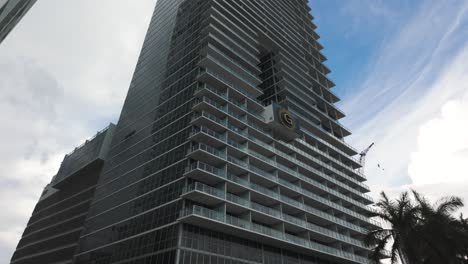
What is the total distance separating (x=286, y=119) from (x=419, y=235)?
40.4m

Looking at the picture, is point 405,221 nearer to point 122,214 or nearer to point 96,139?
point 122,214

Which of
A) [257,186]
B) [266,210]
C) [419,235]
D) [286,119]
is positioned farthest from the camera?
[286,119]

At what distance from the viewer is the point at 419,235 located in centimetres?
2816

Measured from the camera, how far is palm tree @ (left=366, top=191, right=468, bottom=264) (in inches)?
1104

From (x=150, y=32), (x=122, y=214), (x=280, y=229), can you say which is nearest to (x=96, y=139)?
(x=150, y=32)

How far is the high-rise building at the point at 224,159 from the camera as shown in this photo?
152ft

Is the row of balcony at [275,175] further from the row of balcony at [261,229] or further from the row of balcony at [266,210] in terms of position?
the row of balcony at [261,229]

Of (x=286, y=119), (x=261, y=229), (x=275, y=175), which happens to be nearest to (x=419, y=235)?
(x=261, y=229)

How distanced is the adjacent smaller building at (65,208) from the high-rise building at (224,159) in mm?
13065

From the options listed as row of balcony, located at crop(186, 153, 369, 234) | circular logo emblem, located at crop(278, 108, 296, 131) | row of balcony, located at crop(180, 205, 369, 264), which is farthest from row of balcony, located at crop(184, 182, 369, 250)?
circular logo emblem, located at crop(278, 108, 296, 131)

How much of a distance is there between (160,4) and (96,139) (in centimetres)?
4401

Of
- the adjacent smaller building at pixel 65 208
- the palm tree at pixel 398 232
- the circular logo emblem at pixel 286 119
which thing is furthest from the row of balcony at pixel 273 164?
the adjacent smaller building at pixel 65 208

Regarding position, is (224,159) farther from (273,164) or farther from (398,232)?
(398,232)

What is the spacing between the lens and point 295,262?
54.3 m
